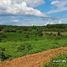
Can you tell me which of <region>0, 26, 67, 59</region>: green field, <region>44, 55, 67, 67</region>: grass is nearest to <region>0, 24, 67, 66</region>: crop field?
<region>0, 26, 67, 59</region>: green field

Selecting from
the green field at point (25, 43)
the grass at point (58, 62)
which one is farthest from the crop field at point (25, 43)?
→ the grass at point (58, 62)

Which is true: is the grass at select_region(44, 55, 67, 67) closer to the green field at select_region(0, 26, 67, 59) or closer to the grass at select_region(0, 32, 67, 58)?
the green field at select_region(0, 26, 67, 59)

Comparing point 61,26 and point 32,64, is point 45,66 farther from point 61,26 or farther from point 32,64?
point 61,26

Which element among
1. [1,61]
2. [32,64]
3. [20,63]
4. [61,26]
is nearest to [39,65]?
[32,64]

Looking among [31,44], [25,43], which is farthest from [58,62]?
[31,44]

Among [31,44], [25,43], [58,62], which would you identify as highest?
[58,62]

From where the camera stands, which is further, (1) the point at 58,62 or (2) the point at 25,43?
(2) the point at 25,43

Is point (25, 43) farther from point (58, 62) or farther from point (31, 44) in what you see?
point (58, 62)

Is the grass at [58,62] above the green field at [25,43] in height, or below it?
above

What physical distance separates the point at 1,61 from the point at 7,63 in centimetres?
125

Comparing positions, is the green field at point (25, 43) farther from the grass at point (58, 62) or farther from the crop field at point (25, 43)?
the grass at point (58, 62)

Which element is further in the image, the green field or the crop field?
the green field

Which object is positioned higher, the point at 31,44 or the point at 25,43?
the point at 25,43

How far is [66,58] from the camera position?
18.3 metres
